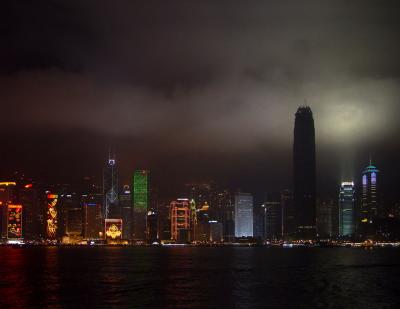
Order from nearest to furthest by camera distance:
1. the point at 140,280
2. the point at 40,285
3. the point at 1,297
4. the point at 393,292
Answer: the point at 1,297 < the point at 393,292 < the point at 40,285 < the point at 140,280

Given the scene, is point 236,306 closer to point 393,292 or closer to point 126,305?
point 126,305

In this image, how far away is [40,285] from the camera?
7806cm

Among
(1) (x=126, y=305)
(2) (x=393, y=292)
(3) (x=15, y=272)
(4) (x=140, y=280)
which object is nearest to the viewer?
(1) (x=126, y=305)

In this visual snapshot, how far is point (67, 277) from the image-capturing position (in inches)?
3605

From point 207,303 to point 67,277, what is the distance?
36189 millimetres

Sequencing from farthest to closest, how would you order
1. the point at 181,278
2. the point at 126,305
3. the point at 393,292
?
the point at 181,278 → the point at 393,292 → the point at 126,305

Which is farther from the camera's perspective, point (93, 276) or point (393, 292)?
point (93, 276)

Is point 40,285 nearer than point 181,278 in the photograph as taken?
Yes

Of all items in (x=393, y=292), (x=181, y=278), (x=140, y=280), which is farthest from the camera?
(x=181, y=278)

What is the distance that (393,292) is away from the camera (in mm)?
73125

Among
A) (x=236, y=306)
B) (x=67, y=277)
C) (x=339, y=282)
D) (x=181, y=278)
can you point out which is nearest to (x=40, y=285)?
(x=67, y=277)

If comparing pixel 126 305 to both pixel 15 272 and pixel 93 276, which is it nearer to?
pixel 93 276

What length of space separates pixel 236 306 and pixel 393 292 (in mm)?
22946

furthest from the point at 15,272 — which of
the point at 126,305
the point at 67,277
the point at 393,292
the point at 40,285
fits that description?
the point at 393,292
